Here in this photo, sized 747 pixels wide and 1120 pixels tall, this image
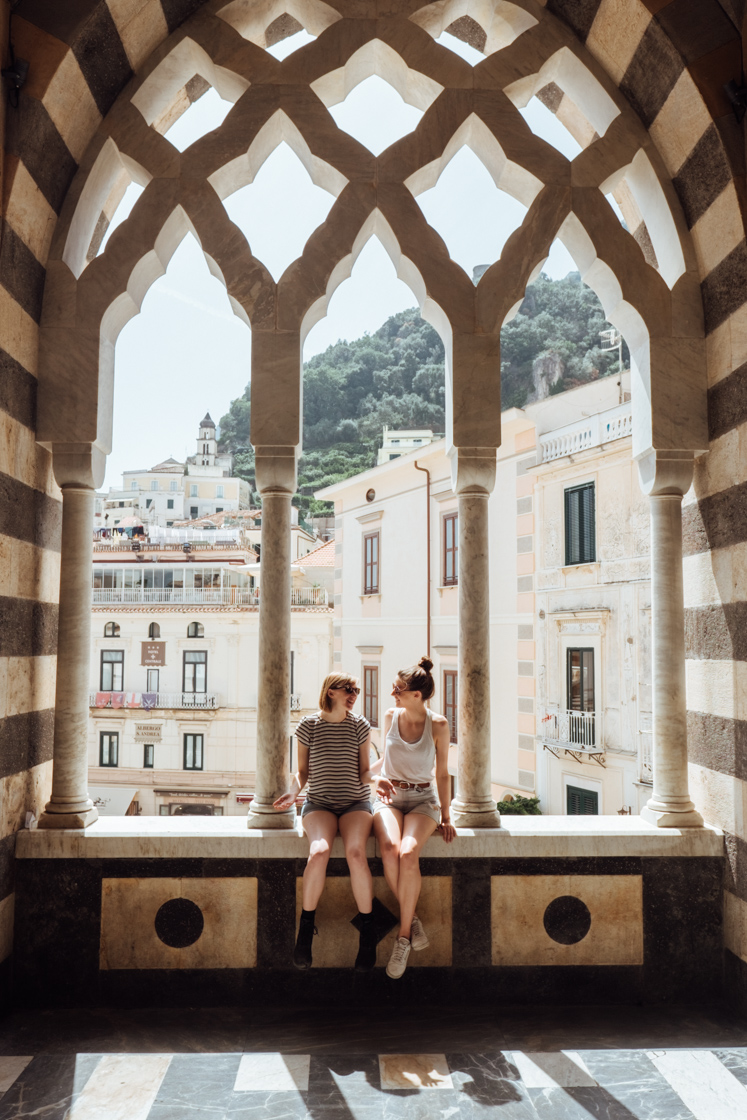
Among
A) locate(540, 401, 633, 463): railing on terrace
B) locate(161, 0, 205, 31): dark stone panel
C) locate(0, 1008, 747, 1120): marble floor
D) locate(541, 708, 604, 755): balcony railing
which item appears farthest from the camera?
locate(541, 708, 604, 755): balcony railing

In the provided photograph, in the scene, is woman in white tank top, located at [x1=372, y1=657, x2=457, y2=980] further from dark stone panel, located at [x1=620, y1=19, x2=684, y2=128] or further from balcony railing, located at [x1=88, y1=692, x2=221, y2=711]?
balcony railing, located at [x1=88, y1=692, x2=221, y2=711]

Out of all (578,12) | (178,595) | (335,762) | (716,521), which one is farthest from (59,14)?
(178,595)

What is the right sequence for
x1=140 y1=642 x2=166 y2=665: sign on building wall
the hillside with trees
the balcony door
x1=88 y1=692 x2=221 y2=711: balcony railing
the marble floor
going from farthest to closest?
the hillside with trees, x1=140 y1=642 x2=166 y2=665: sign on building wall, x1=88 y1=692 x2=221 y2=711: balcony railing, the balcony door, the marble floor

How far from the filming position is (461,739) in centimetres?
391

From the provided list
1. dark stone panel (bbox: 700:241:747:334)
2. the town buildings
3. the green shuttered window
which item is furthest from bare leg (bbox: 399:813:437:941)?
the green shuttered window

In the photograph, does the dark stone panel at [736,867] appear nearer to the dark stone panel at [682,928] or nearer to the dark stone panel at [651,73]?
the dark stone panel at [682,928]

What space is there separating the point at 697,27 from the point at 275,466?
287 centimetres

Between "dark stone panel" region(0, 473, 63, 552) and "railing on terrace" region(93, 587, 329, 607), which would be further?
"railing on terrace" region(93, 587, 329, 607)

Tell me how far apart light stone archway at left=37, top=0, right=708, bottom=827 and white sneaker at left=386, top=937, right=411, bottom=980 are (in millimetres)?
643

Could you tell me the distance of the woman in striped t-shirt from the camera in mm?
3479

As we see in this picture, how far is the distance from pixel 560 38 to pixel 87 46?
2.40 m

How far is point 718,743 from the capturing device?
3.79 m

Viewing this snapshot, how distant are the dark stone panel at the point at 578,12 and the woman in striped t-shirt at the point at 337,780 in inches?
141

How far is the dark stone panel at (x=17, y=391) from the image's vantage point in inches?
139
